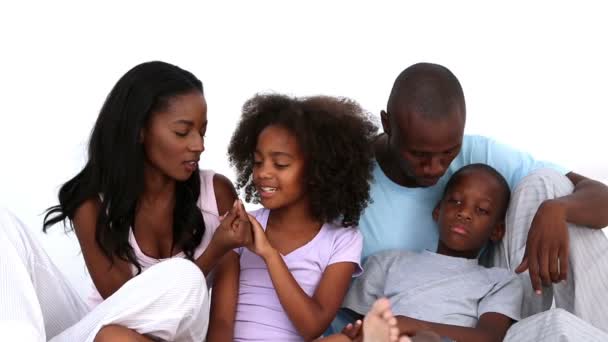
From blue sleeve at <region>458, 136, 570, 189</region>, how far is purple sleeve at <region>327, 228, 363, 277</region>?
446 millimetres

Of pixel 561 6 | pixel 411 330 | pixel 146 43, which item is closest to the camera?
pixel 411 330

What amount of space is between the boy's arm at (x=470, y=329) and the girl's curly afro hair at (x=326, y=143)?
1.19 ft

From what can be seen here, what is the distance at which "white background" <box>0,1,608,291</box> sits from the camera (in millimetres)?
4379

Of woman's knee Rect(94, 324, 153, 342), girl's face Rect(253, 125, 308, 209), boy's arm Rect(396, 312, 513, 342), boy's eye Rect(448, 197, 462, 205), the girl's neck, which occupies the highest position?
girl's face Rect(253, 125, 308, 209)

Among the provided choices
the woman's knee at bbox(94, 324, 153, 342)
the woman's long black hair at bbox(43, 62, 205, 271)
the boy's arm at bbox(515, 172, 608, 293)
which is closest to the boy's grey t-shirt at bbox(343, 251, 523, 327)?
the boy's arm at bbox(515, 172, 608, 293)

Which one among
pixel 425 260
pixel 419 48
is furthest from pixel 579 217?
pixel 419 48

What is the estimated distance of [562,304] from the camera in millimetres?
2525

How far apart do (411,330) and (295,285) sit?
0.29 m

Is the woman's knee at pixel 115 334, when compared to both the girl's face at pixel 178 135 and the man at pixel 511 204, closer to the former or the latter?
the girl's face at pixel 178 135

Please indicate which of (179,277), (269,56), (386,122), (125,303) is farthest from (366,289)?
(269,56)

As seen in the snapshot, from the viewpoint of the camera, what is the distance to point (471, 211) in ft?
8.45

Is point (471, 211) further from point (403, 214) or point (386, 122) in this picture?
point (386, 122)

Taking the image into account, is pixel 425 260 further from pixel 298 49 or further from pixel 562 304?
pixel 298 49

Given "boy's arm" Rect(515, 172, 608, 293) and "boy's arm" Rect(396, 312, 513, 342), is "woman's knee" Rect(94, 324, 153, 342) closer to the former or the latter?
"boy's arm" Rect(396, 312, 513, 342)
